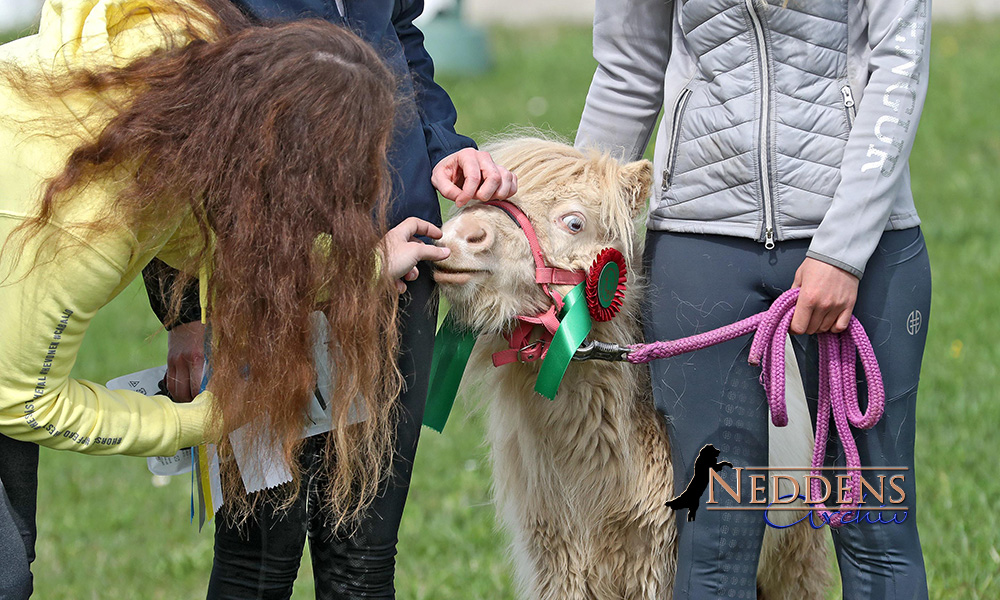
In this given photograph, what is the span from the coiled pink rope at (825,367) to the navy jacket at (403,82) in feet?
2.17

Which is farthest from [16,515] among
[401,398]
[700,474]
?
[700,474]

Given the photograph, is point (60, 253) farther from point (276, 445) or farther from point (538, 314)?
point (538, 314)

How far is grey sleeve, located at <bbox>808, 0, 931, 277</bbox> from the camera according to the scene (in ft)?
7.27

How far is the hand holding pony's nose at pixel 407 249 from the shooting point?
2.11 m

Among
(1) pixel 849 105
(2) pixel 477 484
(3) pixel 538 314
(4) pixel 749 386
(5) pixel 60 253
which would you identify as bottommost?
(2) pixel 477 484

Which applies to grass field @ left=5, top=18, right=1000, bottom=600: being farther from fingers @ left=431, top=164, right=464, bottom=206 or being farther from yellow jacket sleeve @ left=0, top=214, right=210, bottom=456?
fingers @ left=431, top=164, right=464, bottom=206

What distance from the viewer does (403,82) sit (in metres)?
2.28

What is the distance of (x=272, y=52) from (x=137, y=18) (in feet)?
1.00

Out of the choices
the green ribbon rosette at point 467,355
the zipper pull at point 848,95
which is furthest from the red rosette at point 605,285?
the zipper pull at point 848,95

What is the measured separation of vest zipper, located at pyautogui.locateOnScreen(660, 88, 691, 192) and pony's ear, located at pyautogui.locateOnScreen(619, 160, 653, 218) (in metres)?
0.12

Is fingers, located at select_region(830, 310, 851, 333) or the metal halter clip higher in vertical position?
fingers, located at select_region(830, 310, 851, 333)

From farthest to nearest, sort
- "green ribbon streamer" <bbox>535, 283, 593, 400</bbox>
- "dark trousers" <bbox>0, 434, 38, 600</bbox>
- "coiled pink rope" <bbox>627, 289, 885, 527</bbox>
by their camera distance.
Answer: "green ribbon streamer" <bbox>535, 283, 593, 400</bbox> < "coiled pink rope" <bbox>627, 289, 885, 527</bbox> < "dark trousers" <bbox>0, 434, 38, 600</bbox>

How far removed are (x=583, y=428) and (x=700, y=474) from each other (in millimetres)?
345

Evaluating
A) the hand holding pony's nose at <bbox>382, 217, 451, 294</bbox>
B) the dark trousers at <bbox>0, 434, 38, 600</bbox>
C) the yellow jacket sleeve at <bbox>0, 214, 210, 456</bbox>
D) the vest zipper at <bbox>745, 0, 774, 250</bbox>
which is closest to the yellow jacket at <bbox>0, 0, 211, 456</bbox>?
the yellow jacket sleeve at <bbox>0, 214, 210, 456</bbox>
